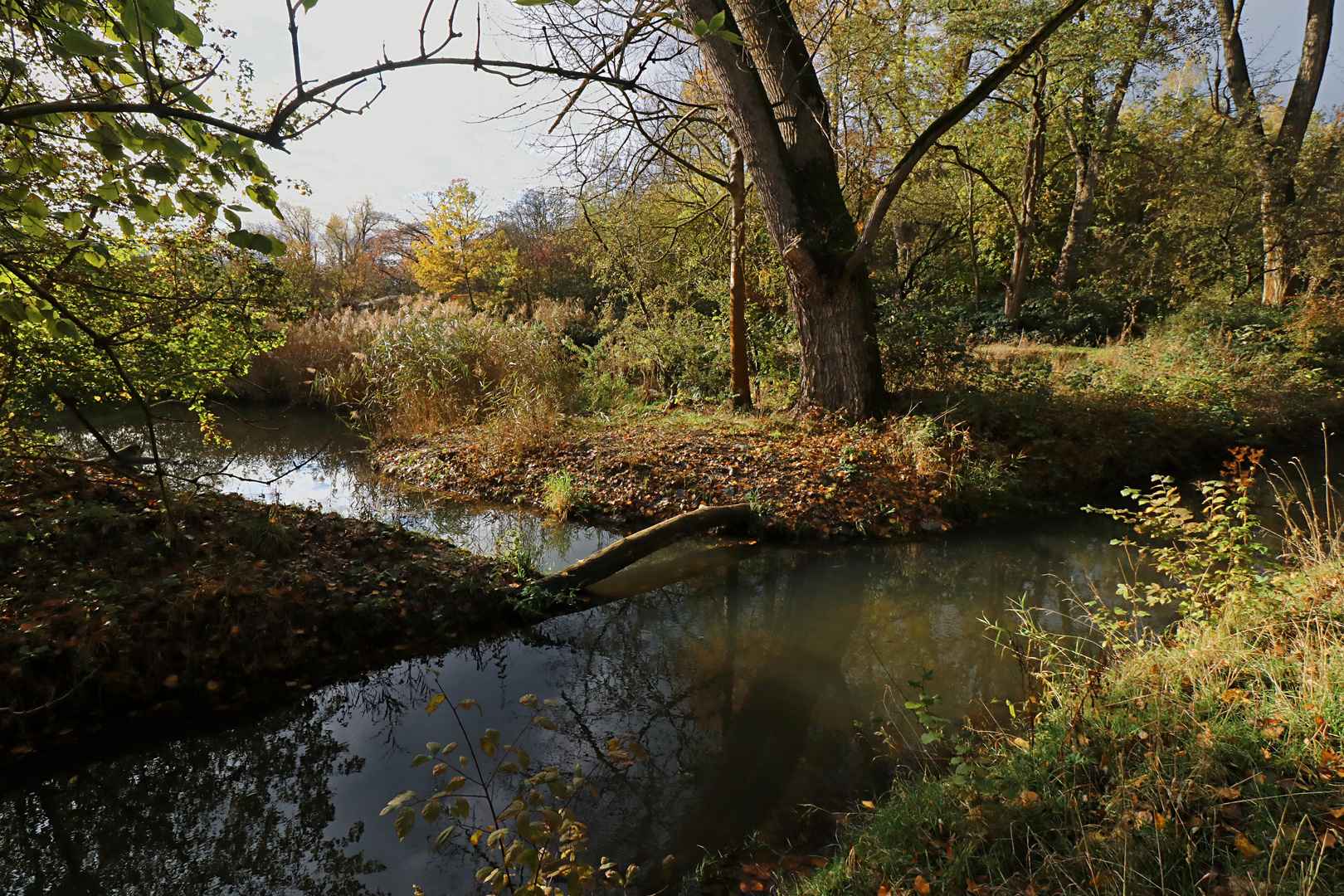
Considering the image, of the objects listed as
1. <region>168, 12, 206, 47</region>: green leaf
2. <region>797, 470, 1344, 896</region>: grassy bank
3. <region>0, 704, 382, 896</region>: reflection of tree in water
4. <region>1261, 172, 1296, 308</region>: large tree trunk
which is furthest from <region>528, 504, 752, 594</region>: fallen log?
<region>1261, 172, 1296, 308</region>: large tree trunk

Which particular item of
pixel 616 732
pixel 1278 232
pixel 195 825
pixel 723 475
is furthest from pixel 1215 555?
pixel 1278 232

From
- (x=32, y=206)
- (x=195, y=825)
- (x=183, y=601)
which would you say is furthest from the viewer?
(x=183, y=601)

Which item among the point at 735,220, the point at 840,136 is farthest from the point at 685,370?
the point at 840,136

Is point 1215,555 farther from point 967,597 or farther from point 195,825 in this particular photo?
point 195,825

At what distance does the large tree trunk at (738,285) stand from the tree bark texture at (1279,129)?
1106 centimetres

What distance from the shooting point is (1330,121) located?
22.9m

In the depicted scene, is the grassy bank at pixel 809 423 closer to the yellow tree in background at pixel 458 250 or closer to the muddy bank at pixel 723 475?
the muddy bank at pixel 723 475

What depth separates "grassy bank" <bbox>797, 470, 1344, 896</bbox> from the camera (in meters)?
2.13

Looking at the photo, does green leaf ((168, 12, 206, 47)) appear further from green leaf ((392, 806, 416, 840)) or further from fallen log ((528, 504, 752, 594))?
fallen log ((528, 504, 752, 594))

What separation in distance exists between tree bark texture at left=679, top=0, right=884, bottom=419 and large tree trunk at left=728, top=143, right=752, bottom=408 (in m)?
0.63

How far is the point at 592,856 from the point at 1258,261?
1765 centimetres

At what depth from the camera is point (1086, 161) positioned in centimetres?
1590

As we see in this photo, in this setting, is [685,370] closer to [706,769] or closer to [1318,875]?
[706,769]

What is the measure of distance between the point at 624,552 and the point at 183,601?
3088 millimetres
